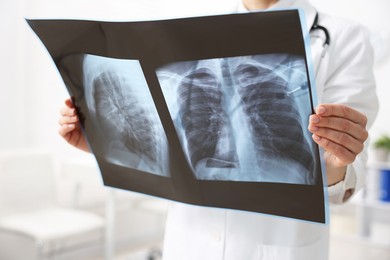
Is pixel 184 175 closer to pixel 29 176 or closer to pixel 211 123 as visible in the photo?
pixel 211 123

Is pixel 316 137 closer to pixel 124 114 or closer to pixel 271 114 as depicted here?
pixel 271 114

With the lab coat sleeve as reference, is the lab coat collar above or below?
above

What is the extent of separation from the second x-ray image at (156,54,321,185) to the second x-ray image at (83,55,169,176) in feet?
0.18

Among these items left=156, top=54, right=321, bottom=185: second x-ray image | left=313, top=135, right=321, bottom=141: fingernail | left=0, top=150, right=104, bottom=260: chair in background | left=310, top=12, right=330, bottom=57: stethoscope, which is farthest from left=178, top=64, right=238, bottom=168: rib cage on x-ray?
left=0, top=150, right=104, bottom=260: chair in background

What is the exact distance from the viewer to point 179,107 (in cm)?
73

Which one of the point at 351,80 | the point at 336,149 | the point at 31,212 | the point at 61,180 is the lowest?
the point at 31,212

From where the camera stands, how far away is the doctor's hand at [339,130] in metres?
0.61

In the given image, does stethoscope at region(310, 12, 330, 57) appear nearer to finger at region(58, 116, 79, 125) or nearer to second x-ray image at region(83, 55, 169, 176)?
second x-ray image at region(83, 55, 169, 176)

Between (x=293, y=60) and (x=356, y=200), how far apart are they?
298 centimetres

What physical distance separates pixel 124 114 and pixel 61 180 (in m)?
2.46

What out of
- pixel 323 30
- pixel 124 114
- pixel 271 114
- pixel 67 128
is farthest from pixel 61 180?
pixel 271 114

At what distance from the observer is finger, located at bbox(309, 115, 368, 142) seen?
0.61 m

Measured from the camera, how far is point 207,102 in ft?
2.31

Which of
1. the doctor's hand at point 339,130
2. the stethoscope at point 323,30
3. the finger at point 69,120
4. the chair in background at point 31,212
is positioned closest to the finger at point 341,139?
the doctor's hand at point 339,130
